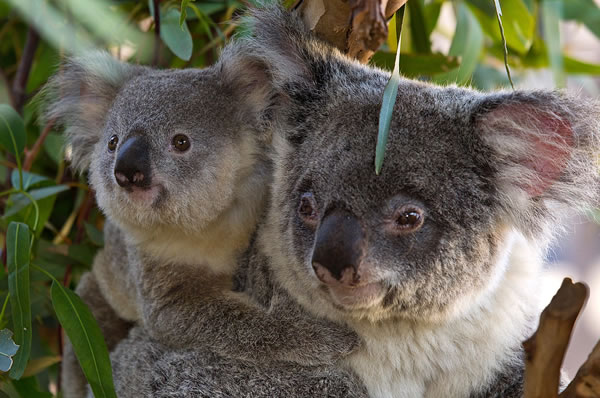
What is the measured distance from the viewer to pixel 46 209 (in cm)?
295

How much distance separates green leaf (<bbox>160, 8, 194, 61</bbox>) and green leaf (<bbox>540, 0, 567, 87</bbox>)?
1243 mm

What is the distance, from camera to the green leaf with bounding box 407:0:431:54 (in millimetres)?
3246

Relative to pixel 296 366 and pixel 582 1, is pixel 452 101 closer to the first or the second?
pixel 296 366

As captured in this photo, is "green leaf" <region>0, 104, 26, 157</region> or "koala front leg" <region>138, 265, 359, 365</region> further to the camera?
"green leaf" <region>0, 104, 26, 157</region>

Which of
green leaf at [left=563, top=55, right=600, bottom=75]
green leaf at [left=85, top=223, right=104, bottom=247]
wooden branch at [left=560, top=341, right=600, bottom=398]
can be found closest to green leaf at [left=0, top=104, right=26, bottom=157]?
green leaf at [left=85, top=223, right=104, bottom=247]

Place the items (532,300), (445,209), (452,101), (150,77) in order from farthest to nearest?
(150,77)
(532,300)
(452,101)
(445,209)

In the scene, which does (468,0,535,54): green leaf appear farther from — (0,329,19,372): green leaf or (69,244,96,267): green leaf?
(0,329,19,372): green leaf

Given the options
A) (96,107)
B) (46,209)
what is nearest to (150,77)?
(96,107)

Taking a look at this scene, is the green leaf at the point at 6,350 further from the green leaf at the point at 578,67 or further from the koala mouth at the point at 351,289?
the green leaf at the point at 578,67

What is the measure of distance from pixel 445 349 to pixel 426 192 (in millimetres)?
524

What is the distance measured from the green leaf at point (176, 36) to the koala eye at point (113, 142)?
0.35 metres

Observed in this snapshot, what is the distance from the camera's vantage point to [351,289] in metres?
1.88

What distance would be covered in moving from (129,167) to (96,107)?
726 mm

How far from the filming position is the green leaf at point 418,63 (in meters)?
2.93
